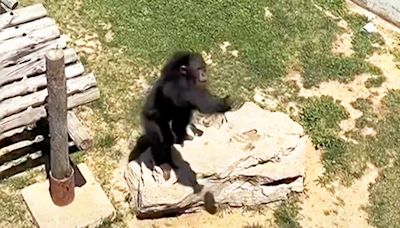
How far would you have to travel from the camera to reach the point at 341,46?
1203 centimetres

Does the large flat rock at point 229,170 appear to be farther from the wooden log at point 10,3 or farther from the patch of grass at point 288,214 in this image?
the wooden log at point 10,3

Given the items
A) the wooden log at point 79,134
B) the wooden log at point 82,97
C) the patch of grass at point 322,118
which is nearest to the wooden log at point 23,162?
the wooden log at point 79,134

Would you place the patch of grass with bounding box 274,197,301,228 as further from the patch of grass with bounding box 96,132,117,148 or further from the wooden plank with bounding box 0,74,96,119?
the wooden plank with bounding box 0,74,96,119

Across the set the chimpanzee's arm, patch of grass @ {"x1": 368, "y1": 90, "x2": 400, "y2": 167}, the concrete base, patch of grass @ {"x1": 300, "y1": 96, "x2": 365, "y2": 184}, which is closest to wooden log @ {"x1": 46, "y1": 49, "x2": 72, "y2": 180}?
the concrete base

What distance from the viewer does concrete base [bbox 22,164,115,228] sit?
9508 mm

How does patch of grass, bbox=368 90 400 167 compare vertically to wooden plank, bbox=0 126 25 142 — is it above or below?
below

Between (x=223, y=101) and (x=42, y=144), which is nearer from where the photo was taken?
(x=42, y=144)

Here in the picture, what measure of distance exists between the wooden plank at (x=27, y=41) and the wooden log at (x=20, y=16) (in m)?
0.19

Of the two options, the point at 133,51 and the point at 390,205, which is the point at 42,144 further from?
the point at 390,205

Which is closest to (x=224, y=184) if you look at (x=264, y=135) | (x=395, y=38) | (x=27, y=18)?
(x=264, y=135)

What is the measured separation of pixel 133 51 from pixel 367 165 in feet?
11.4

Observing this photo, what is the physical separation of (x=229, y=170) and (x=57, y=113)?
2.22m

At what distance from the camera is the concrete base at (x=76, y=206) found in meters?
9.51

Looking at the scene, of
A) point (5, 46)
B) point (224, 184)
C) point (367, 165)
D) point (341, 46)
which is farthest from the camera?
point (341, 46)
